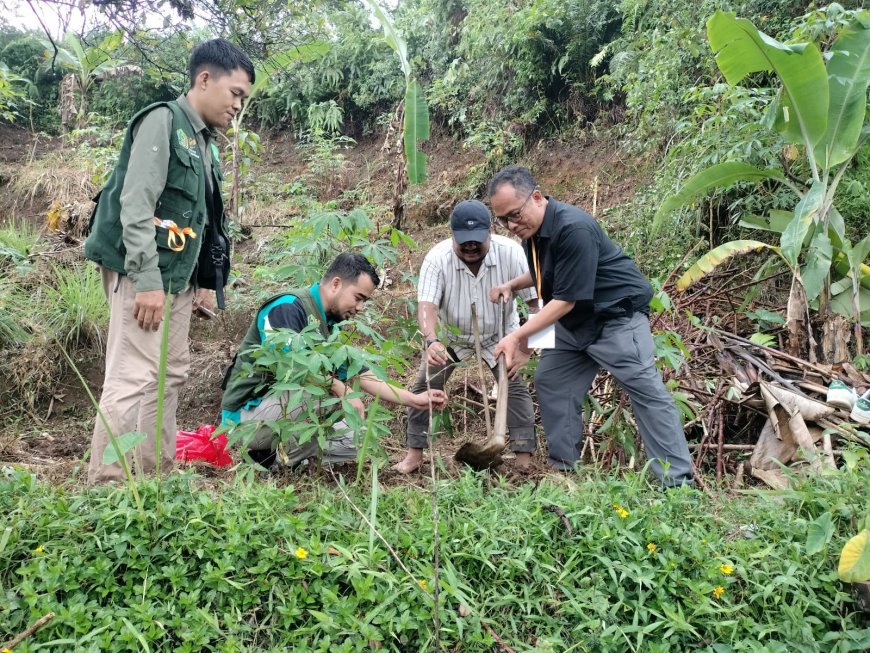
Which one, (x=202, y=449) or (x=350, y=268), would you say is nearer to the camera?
(x=350, y=268)

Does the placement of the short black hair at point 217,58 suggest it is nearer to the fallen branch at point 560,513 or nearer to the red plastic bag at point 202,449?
the red plastic bag at point 202,449

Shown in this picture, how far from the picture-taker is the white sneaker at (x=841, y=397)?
351 centimetres

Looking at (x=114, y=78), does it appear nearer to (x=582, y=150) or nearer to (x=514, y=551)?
(x=582, y=150)

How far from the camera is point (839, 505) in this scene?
262 centimetres

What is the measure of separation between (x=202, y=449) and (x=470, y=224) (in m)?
1.84

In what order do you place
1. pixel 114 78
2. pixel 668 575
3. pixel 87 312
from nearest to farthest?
pixel 668 575 < pixel 87 312 < pixel 114 78

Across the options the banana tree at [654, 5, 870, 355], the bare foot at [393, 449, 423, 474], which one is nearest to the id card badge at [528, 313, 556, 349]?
the bare foot at [393, 449, 423, 474]

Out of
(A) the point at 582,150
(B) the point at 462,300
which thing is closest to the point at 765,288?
(B) the point at 462,300

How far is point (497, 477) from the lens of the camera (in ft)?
11.1

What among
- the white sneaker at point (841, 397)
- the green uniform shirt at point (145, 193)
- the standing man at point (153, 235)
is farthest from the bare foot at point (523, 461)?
the green uniform shirt at point (145, 193)

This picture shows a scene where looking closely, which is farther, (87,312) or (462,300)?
(87,312)

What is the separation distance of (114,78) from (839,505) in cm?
1190

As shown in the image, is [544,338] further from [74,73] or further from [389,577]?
[74,73]

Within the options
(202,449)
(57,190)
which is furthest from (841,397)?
(57,190)
